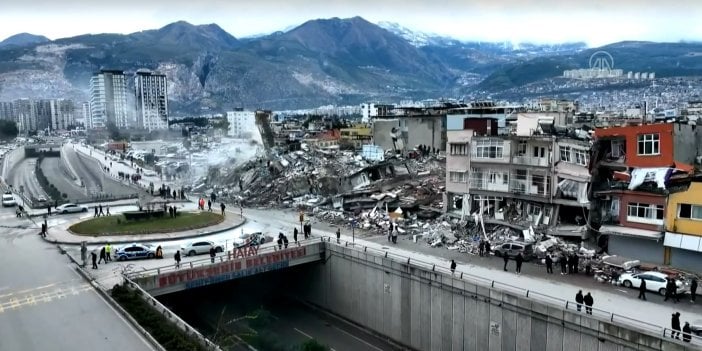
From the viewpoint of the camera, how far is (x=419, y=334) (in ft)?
86.3

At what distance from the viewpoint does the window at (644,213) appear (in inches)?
982

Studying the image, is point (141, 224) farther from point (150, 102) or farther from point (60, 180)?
point (150, 102)

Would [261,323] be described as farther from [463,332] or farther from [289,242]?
[463,332]

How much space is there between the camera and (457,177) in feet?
119

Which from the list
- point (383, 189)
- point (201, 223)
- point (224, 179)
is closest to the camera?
point (201, 223)

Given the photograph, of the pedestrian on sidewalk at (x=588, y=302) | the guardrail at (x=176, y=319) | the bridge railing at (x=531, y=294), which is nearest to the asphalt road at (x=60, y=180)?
the guardrail at (x=176, y=319)

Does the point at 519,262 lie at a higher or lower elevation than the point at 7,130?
lower

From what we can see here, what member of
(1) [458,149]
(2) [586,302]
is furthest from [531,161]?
(2) [586,302]

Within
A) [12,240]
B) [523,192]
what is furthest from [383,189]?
[12,240]

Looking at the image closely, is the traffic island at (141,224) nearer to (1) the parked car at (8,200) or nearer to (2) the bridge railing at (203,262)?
(2) the bridge railing at (203,262)

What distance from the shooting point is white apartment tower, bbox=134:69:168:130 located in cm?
16812

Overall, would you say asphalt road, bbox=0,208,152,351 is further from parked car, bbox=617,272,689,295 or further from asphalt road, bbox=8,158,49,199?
asphalt road, bbox=8,158,49,199

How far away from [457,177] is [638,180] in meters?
12.3

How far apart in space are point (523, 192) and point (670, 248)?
30.8 ft
